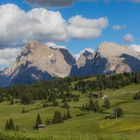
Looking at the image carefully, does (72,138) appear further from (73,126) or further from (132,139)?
(73,126)

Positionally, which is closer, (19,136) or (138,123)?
(19,136)

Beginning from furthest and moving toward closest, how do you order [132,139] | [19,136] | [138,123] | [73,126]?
[73,126] → [138,123] → [19,136] → [132,139]

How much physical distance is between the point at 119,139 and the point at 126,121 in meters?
91.6

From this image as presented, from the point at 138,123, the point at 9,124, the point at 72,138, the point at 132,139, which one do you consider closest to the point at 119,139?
the point at 132,139

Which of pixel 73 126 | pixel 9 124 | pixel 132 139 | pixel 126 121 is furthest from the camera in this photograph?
pixel 9 124

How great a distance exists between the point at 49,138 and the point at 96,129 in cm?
9470

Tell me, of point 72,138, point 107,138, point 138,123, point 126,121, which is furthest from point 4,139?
point 126,121

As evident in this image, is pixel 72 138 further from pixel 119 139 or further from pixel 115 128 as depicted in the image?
pixel 115 128

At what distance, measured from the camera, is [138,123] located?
130 metres

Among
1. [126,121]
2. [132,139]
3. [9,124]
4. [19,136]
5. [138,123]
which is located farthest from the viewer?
[9,124]

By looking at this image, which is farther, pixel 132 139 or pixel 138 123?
pixel 138 123

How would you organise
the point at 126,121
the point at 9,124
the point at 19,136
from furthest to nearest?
the point at 9,124, the point at 126,121, the point at 19,136

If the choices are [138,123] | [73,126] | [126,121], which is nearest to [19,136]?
[138,123]

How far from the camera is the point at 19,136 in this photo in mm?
56719
